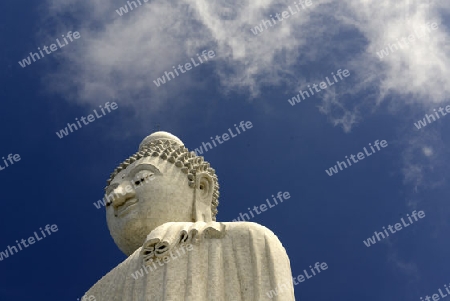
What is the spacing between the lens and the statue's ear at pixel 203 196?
30.2 ft

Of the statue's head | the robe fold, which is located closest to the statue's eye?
the statue's head

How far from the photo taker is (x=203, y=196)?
31.3 ft

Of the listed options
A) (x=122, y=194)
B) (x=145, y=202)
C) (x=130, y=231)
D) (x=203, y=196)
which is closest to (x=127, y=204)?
(x=122, y=194)

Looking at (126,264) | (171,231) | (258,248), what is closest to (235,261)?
(258,248)

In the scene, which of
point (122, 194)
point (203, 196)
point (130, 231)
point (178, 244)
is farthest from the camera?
point (203, 196)

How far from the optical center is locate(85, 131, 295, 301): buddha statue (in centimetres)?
728

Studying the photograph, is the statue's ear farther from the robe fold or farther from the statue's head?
the robe fold

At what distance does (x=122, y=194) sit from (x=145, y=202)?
384mm

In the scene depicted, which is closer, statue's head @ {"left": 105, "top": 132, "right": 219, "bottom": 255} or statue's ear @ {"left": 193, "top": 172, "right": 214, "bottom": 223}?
statue's head @ {"left": 105, "top": 132, "right": 219, "bottom": 255}

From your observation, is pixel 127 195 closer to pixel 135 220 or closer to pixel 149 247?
pixel 135 220

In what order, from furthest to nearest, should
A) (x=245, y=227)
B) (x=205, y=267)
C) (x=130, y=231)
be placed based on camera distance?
(x=130, y=231), (x=245, y=227), (x=205, y=267)

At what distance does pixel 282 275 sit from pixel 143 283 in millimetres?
1741

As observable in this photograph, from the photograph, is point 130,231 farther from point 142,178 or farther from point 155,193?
point 142,178

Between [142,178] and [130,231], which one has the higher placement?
[142,178]
